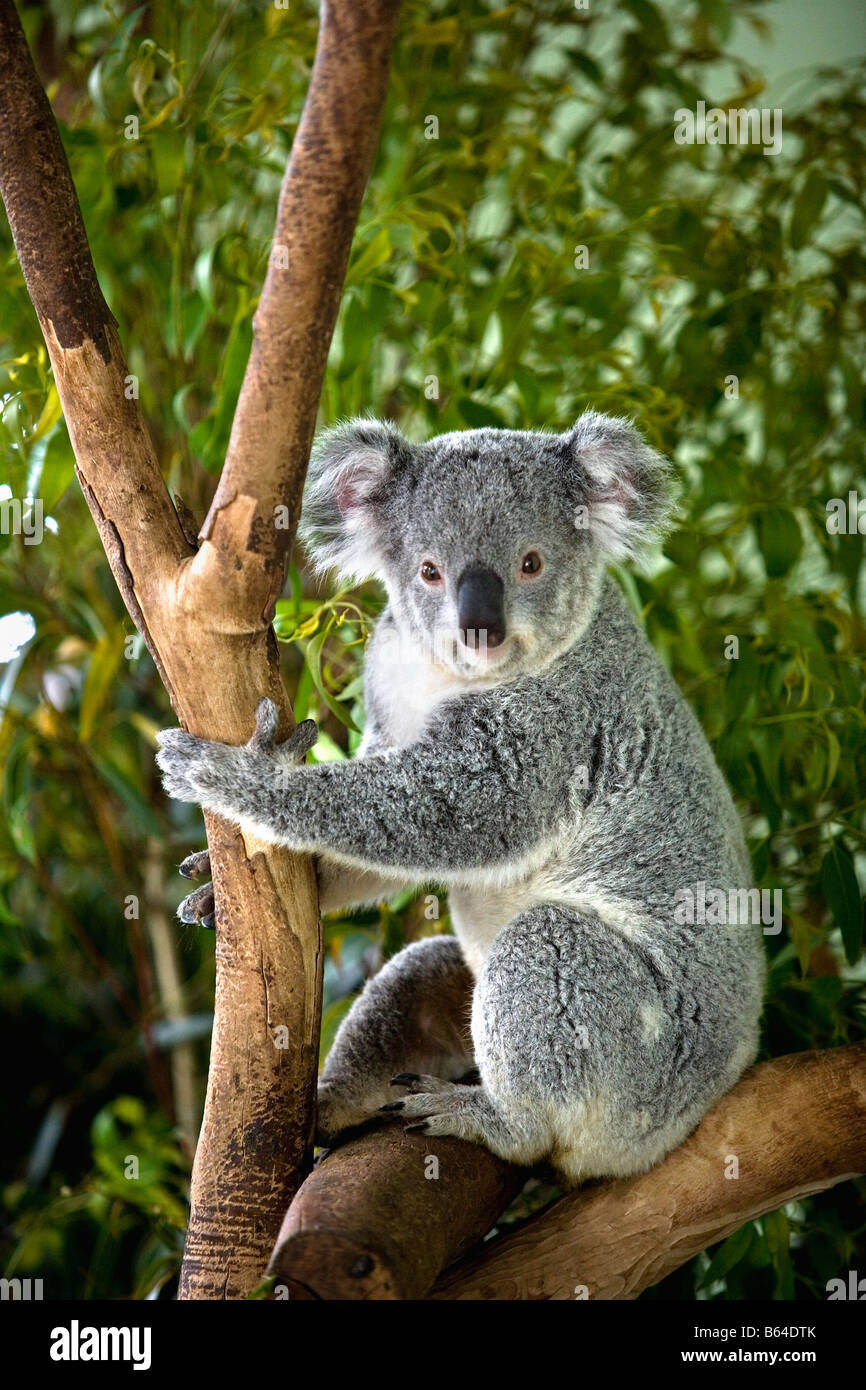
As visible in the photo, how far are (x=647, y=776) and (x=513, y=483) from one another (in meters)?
0.64

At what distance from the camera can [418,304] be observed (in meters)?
2.73

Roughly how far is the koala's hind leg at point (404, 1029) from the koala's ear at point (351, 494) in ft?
2.81

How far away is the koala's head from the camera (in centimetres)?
218

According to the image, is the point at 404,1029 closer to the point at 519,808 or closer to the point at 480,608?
the point at 519,808

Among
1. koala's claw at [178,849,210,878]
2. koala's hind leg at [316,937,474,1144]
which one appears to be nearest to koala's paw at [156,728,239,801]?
koala's claw at [178,849,210,878]

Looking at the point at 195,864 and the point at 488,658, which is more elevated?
the point at 488,658

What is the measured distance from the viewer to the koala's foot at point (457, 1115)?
6.55 feet

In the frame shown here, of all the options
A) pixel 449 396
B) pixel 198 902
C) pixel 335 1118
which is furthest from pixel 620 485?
pixel 335 1118

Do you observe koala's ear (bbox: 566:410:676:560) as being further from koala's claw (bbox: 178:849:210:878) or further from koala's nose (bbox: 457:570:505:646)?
koala's claw (bbox: 178:849:210:878)

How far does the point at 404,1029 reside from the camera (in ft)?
7.96

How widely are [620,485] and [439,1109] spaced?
4.12 ft

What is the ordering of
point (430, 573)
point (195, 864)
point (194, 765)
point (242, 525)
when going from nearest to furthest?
point (242, 525) → point (194, 765) → point (195, 864) → point (430, 573)

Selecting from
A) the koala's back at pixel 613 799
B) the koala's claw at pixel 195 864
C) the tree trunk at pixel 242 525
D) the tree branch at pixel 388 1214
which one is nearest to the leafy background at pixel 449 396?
the koala's back at pixel 613 799
